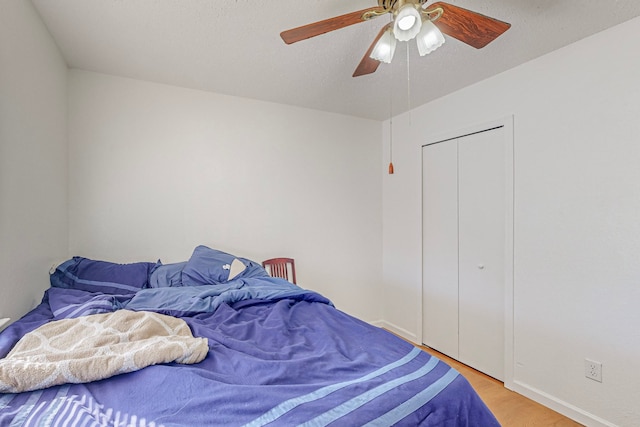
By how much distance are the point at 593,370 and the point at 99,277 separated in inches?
124

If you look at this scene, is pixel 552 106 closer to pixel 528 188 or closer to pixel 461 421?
pixel 528 188

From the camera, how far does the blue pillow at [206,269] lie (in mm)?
2166

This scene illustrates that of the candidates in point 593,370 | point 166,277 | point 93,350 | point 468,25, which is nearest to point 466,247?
point 593,370

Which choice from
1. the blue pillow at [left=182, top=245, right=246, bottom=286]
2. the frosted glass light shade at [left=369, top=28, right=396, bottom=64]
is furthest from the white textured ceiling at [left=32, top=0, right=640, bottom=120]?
the blue pillow at [left=182, top=245, right=246, bottom=286]

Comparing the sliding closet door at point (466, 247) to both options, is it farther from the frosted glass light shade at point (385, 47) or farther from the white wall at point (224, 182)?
the frosted glass light shade at point (385, 47)

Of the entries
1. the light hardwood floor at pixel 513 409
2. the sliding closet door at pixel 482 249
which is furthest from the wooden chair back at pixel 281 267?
the light hardwood floor at pixel 513 409

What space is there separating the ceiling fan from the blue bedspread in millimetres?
1344

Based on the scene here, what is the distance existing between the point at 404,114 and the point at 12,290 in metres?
3.39

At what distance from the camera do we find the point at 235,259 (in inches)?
98.3

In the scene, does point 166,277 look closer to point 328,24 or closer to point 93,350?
point 93,350

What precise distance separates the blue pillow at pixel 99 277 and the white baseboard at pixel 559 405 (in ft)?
9.15

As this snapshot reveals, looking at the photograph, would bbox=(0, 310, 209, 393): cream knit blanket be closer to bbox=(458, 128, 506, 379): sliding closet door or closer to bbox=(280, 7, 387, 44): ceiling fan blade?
bbox=(280, 7, 387, 44): ceiling fan blade

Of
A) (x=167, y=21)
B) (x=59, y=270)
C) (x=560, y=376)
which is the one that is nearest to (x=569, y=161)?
(x=560, y=376)

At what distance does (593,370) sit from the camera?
1.90 meters
